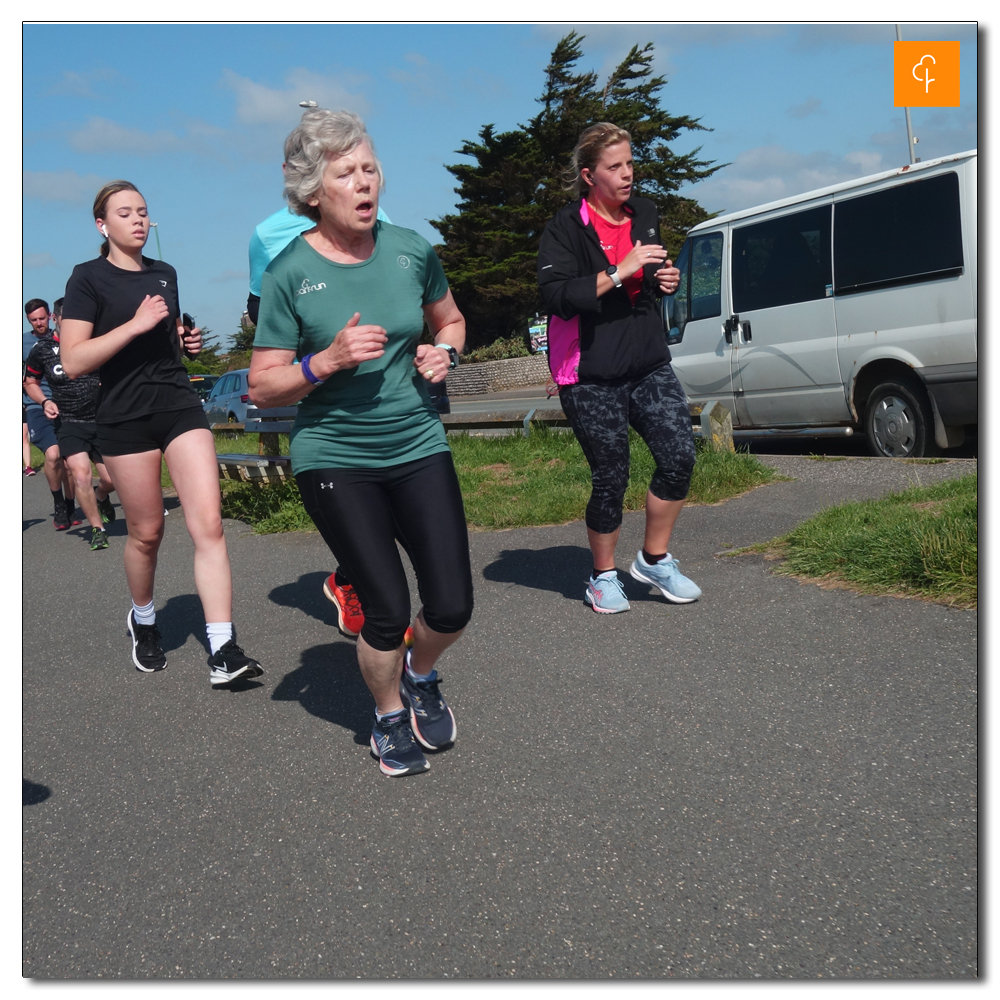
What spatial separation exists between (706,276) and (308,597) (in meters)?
5.97

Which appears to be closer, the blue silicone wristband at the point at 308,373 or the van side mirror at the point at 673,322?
the blue silicone wristband at the point at 308,373

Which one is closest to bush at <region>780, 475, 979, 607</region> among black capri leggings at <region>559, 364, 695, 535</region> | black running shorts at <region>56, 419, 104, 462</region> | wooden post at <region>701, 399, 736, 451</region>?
black capri leggings at <region>559, 364, 695, 535</region>

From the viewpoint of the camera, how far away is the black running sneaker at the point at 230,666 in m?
4.40

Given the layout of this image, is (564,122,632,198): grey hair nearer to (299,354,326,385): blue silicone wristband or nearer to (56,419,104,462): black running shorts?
(299,354,326,385): blue silicone wristband

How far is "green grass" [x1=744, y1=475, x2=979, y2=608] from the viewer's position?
15.5 ft

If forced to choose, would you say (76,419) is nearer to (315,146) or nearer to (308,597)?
(308,597)

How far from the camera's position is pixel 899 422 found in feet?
28.3

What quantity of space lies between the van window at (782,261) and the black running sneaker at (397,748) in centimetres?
691

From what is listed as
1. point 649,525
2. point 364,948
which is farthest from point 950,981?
point 649,525

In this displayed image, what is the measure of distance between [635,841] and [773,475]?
18.7 feet

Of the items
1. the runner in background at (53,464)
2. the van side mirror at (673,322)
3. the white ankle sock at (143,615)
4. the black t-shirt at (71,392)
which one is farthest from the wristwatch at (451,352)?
the runner in background at (53,464)

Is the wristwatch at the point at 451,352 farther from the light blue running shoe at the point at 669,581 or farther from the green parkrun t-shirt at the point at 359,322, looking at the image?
the light blue running shoe at the point at 669,581

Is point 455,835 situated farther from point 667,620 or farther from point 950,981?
point 667,620

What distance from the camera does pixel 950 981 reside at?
207 centimetres
